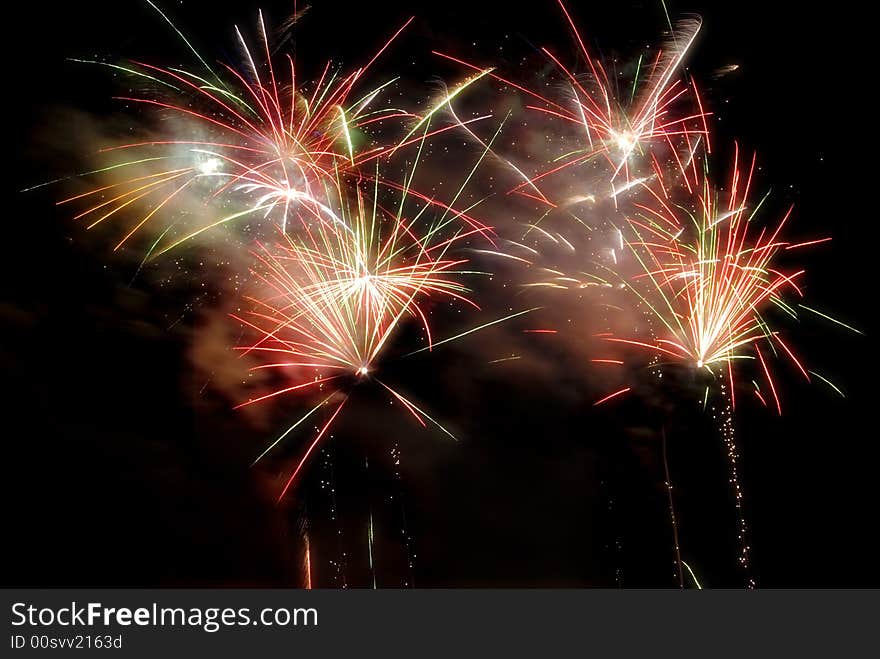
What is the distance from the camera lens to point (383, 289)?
9.28 m

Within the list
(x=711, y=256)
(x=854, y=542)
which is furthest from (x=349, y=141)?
(x=854, y=542)

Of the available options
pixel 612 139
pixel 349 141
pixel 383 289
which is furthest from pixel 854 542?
pixel 349 141

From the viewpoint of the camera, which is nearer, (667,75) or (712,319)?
(667,75)

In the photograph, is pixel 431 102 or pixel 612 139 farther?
pixel 612 139

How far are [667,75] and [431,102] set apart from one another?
10.5 ft

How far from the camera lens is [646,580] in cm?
1888
